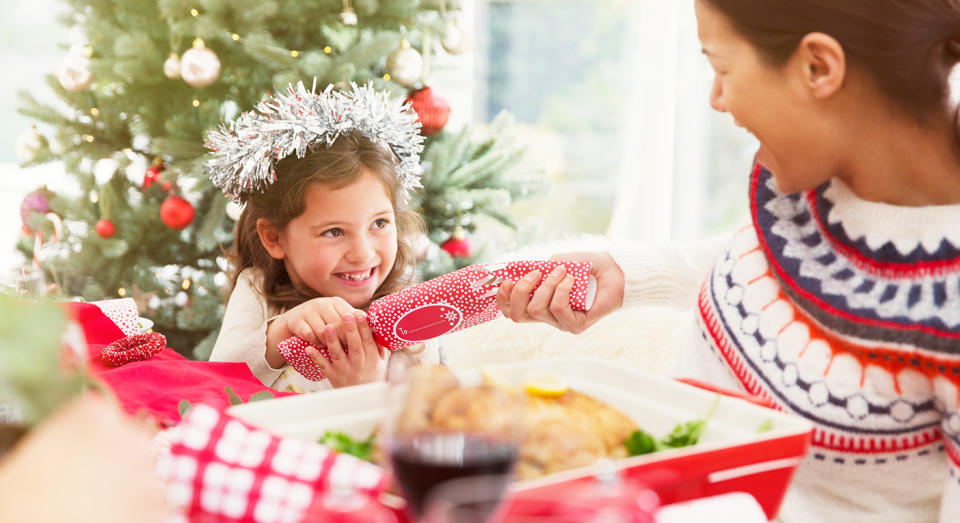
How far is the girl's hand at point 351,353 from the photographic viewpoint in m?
1.51

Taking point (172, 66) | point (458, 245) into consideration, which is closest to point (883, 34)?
point (458, 245)

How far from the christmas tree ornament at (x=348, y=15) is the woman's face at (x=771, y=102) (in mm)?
1613

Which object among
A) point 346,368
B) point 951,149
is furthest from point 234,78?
point 951,149

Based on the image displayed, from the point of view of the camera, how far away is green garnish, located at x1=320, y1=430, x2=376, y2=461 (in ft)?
2.51

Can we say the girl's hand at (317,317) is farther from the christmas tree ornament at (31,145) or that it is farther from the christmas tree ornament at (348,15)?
the christmas tree ornament at (31,145)

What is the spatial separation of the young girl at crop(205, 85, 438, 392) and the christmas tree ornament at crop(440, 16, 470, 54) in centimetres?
72

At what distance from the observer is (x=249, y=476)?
0.62 m

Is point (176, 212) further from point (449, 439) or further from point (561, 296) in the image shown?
point (449, 439)

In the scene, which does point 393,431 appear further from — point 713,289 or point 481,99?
point 481,99

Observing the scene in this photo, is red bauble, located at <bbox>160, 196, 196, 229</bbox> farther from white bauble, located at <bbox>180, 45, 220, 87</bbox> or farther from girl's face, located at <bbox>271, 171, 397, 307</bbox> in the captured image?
girl's face, located at <bbox>271, 171, 397, 307</bbox>

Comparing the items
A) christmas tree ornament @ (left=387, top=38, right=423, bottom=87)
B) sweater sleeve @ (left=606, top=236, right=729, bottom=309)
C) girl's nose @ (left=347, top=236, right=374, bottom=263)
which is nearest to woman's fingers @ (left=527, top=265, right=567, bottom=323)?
sweater sleeve @ (left=606, top=236, right=729, bottom=309)

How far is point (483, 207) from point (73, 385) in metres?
2.30

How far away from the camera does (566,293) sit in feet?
4.44

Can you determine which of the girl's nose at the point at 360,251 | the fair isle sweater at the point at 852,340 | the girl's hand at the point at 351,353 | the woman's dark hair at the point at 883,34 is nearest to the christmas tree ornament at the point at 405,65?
the girl's nose at the point at 360,251
